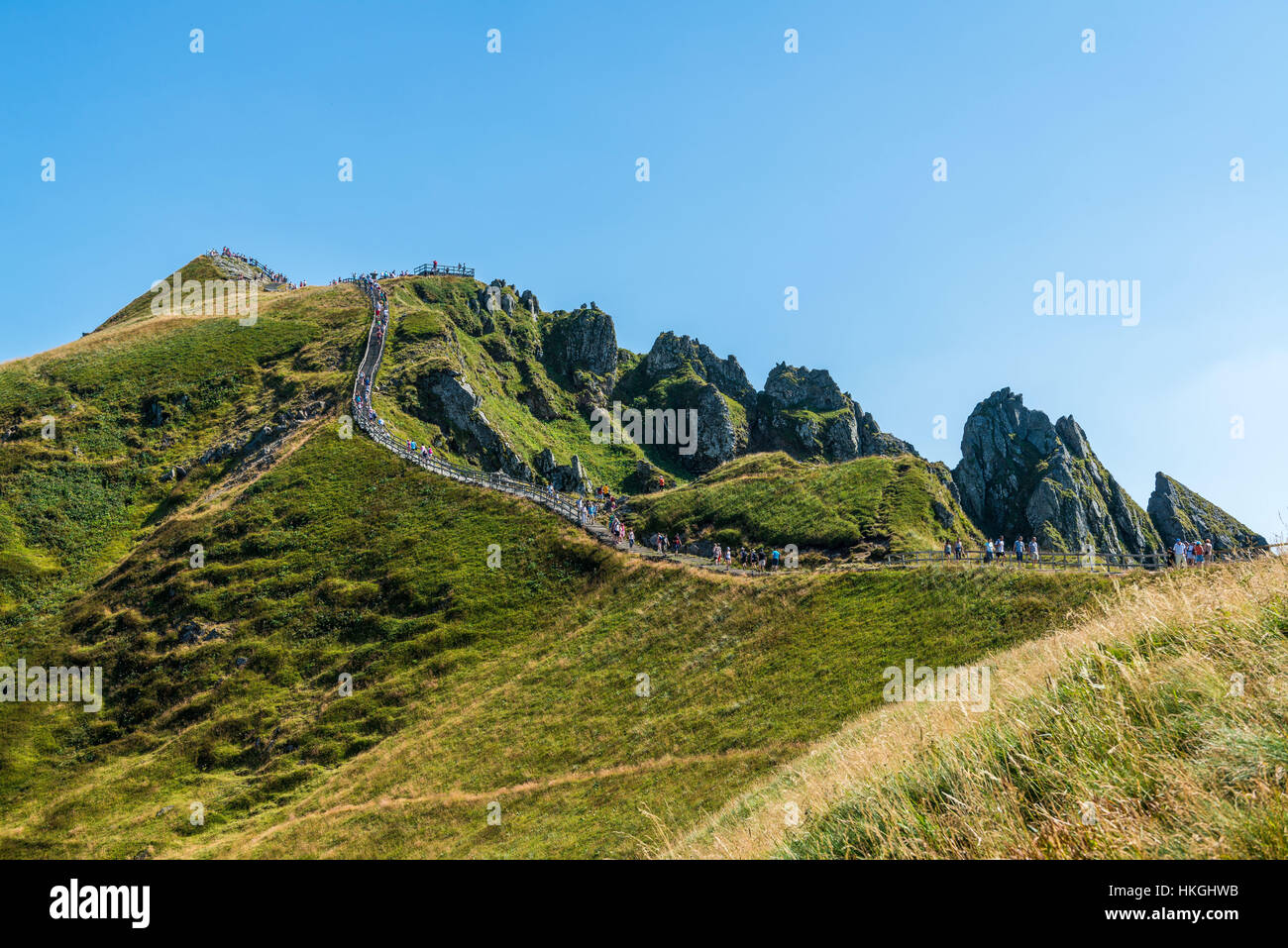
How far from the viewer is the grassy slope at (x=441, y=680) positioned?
32281 mm

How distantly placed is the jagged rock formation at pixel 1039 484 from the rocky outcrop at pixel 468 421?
88.2 metres

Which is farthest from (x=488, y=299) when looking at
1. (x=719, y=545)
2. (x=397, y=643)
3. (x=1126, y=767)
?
(x=1126, y=767)

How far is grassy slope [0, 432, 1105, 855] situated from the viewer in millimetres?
32281

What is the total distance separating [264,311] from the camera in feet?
356

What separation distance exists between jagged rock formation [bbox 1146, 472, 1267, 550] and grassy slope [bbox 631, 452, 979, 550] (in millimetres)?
95502

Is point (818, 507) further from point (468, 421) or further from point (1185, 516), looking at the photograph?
point (1185, 516)

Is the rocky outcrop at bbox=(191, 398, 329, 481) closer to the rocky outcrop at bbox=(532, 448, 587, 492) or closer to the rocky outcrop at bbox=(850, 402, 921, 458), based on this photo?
the rocky outcrop at bbox=(532, 448, 587, 492)

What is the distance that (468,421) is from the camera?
8594 cm

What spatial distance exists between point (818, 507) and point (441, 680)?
3190 centimetres

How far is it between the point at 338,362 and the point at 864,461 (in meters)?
66.9

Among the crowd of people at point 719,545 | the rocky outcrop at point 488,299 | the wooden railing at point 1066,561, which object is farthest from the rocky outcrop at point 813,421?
the wooden railing at point 1066,561

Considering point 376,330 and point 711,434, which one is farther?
point 711,434
